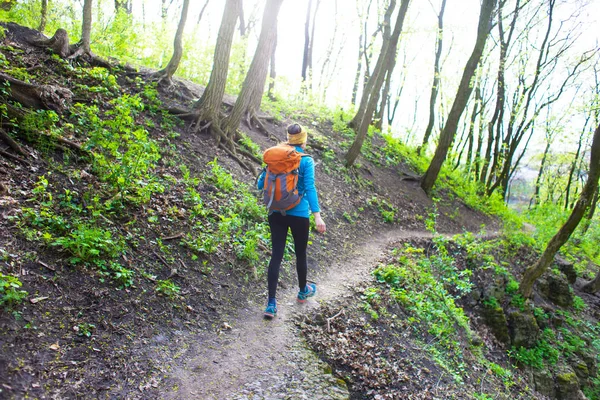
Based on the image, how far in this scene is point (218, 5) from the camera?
3359 cm

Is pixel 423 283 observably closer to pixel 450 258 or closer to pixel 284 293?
pixel 450 258

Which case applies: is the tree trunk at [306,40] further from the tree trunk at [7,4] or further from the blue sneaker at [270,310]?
the blue sneaker at [270,310]

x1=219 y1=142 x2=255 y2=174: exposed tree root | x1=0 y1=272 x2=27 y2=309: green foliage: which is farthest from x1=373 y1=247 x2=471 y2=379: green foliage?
x1=0 y1=272 x2=27 y2=309: green foliage

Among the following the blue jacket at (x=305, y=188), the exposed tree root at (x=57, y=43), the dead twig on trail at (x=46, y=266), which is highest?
the exposed tree root at (x=57, y=43)

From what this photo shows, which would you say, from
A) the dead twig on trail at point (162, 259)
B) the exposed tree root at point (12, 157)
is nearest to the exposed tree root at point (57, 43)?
the exposed tree root at point (12, 157)

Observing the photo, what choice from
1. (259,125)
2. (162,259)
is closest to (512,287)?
(259,125)

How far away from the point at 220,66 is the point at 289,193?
580 cm

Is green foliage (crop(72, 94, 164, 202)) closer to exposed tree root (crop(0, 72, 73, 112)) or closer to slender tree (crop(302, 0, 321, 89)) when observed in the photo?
exposed tree root (crop(0, 72, 73, 112))

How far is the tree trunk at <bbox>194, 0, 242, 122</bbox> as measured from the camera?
9242 mm

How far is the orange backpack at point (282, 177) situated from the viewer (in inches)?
188

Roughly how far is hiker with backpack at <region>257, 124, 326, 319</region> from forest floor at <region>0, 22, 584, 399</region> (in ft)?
2.60

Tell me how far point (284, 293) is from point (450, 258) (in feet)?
20.7

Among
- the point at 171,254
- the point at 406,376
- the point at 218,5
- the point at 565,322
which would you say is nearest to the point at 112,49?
the point at 171,254

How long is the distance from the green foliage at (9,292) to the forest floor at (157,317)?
0.09m
